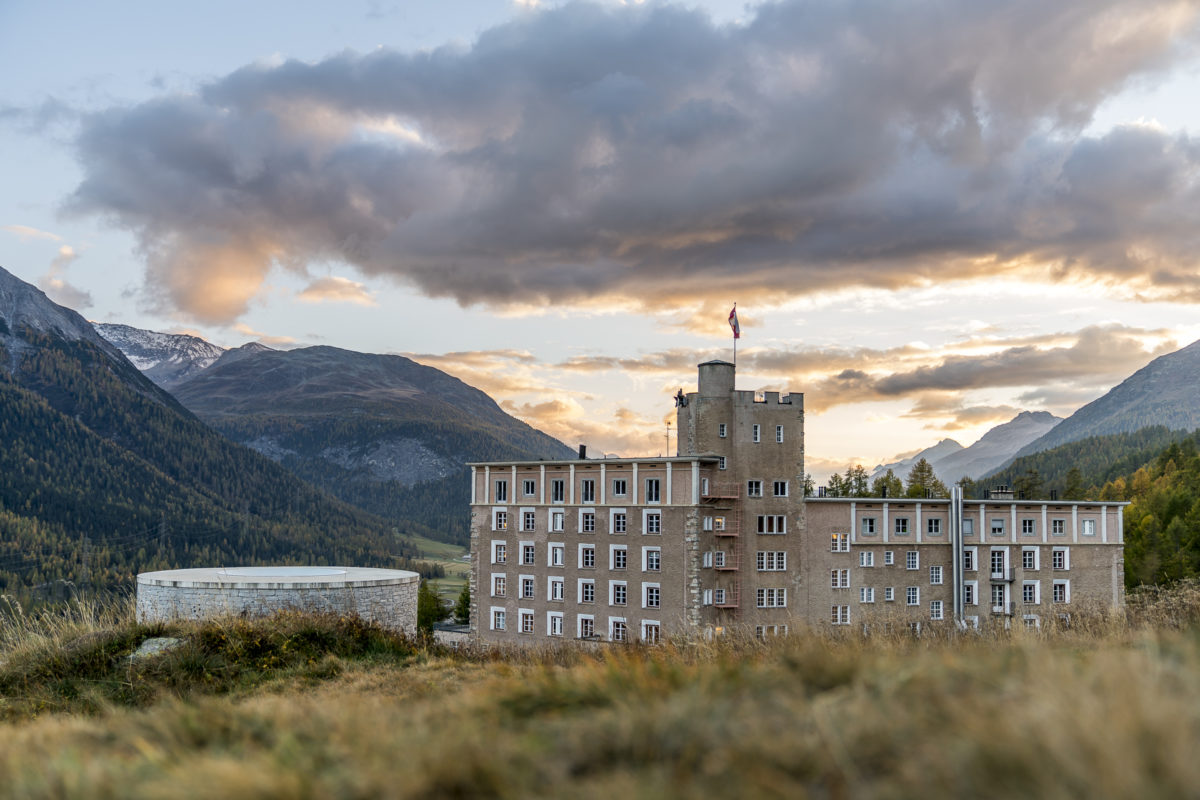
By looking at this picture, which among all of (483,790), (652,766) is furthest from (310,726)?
(652,766)

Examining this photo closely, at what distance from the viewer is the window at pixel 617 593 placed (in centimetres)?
6619

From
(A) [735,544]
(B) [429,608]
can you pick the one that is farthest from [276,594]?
(B) [429,608]

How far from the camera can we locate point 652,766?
619 cm

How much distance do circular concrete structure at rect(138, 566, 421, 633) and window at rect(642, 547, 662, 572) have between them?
85.5 feet

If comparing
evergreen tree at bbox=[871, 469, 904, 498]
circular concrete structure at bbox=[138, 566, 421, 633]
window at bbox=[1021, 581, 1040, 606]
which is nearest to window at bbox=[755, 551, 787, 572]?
window at bbox=[1021, 581, 1040, 606]

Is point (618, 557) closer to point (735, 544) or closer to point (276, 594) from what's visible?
point (735, 544)

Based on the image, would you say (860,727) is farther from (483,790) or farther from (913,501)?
(913,501)

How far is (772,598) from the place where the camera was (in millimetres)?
68750

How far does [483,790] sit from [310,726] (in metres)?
2.85

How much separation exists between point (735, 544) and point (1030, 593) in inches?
1084

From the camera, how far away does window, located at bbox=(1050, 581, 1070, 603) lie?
75.6 metres

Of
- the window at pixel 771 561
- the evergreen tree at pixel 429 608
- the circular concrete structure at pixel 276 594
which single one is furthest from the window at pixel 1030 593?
the evergreen tree at pixel 429 608

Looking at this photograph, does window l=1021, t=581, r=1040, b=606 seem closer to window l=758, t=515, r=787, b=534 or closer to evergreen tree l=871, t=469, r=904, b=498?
window l=758, t=515, r=787, b=534

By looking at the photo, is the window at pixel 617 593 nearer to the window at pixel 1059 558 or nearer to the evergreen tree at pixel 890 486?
the window at pixel 1059 558
